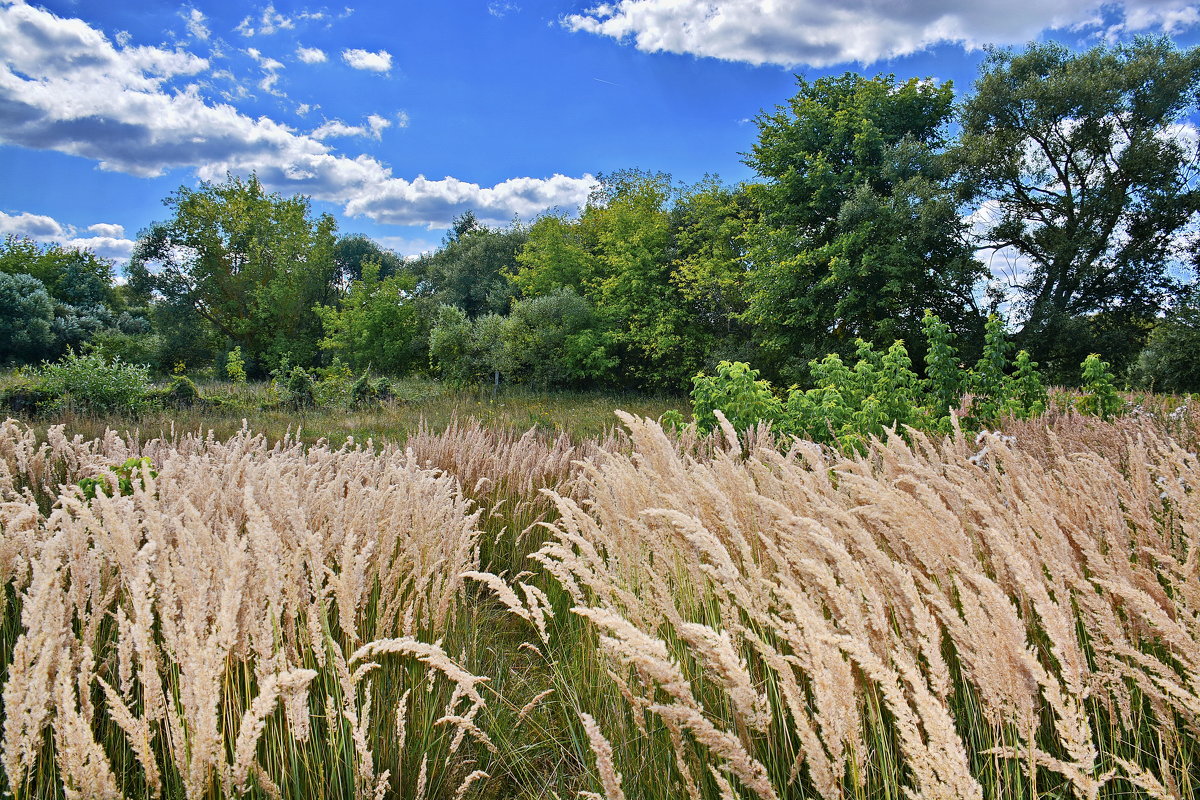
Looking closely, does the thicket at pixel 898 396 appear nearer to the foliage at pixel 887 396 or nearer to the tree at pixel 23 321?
the foliage at pixel 887 396

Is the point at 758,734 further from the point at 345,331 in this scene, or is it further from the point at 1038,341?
the point at 345,331

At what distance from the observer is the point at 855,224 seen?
18172mm

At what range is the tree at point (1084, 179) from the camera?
1706 cm

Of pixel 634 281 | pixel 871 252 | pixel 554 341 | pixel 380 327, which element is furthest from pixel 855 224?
pixel 380 327

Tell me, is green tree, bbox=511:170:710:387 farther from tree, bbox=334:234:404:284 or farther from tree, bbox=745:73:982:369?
tree, bbox=334:234:404:284

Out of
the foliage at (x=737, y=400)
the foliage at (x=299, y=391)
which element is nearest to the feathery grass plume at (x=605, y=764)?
the foliage at (x=737, y=400)

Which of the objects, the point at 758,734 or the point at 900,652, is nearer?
the point at 900,652

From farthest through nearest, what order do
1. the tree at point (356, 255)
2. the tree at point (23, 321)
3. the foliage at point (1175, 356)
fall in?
the tree at point (356, 255)
the tree at point (23, 321)
the foliage at point (1175, 356)

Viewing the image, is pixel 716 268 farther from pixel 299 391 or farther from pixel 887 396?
pixel 887 396

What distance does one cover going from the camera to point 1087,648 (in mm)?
1895

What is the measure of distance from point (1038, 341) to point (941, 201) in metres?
5.32

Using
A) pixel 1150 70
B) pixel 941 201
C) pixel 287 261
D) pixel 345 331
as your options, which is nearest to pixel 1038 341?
pixel 941 201

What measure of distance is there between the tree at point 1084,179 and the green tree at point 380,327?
24.3 meters

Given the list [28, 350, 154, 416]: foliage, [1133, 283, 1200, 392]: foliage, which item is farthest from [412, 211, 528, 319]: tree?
[1133, 283, 1200, 392]: foliage
